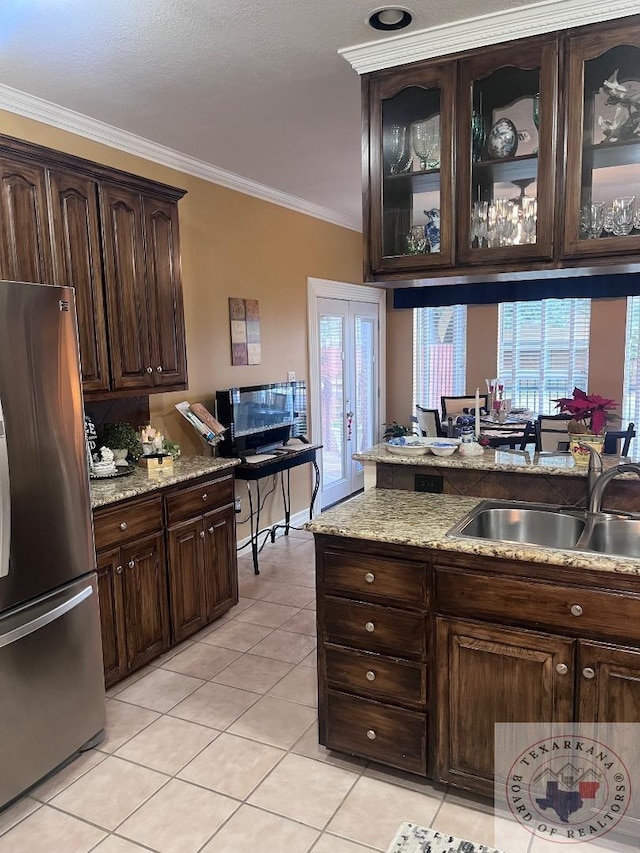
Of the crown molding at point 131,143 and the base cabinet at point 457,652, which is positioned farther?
the crown molding at point 131,143

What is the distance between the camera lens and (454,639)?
2.07 meters

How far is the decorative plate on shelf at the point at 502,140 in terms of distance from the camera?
7.74ft

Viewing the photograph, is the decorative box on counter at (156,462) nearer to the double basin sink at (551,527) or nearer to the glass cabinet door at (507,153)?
the double basin sink at (551,527)

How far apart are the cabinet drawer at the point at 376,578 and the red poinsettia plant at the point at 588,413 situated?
3.34 ft

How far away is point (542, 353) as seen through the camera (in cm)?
633

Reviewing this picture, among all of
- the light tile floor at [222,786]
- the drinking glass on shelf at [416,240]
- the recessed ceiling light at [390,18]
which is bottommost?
the light tile floor at [222,786]

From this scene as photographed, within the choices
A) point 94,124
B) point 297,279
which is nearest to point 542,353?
point 297,279

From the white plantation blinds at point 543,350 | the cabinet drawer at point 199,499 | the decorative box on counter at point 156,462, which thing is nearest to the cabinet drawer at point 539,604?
the cabinet drawer at point 199,499

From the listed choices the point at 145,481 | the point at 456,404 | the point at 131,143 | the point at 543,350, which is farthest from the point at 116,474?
the point at 543,350

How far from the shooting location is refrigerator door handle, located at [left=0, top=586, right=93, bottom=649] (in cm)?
209

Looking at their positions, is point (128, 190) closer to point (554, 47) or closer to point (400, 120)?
point (400, 120)

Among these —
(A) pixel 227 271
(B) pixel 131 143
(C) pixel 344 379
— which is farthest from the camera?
(C) pixel 344 379

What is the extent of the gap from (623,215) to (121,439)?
264 centimetres

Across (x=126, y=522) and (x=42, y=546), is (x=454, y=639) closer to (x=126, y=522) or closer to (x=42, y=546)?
(x=42, y=546)
